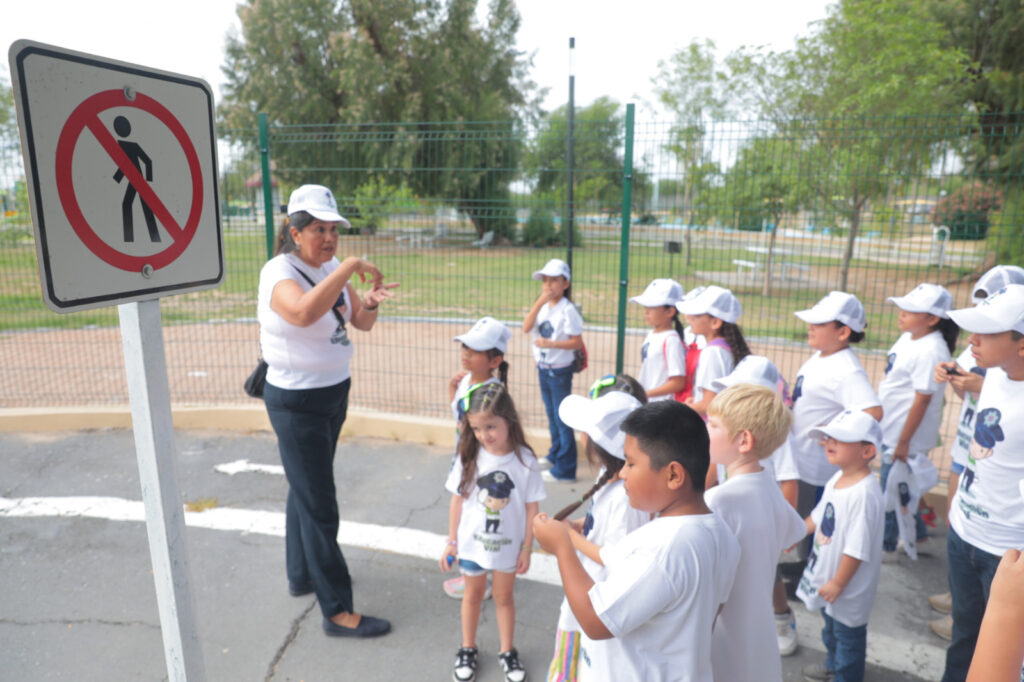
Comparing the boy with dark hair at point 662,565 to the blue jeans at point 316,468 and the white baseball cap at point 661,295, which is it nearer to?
the blue jeans at point 316,468

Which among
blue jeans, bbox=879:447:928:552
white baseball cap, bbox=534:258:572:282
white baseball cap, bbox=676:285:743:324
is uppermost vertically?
white baseball cap, bbox=534:258:572:282

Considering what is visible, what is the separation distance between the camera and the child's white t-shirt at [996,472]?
235 centimetres

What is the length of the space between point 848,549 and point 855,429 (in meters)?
0.50

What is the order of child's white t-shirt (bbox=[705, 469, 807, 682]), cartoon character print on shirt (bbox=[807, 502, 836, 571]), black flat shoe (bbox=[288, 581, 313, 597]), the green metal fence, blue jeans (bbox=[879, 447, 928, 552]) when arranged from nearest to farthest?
child's white t-shirt (bbox=[705, 469, 807, 682]) → cartoon character print on shirt (bbox=[807, 502, 836, 571]) → black flat shoe (bbox=[288, 581, 313, 597]) → blue jeans (bbox=[879, 447, 928, 552]) → the green metal fence

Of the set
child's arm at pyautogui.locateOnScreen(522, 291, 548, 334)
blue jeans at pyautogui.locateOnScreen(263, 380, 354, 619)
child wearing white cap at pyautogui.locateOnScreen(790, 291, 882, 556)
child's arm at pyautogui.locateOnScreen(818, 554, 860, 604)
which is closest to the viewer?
child's arm at pyautogui.locateOnScreen(818, 554, 860, 604)

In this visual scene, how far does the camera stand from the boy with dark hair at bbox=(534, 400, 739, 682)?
1.67 metres

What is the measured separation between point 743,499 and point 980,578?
119 cm

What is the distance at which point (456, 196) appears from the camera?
571cm

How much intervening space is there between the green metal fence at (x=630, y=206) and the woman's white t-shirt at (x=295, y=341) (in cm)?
259

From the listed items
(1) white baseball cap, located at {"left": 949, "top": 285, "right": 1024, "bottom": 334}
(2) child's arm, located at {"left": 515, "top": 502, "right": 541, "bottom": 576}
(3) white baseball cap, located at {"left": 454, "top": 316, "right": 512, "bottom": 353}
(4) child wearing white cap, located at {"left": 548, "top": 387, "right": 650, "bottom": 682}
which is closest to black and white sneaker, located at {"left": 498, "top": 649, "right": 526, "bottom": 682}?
(2) child's arm, located at {"left": 515, "top": 502, "right": 541, "bottom": 576}

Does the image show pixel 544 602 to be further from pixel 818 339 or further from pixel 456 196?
pixel 456 196

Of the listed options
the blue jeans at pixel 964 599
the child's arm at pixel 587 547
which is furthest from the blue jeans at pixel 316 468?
the blue jeans at pixel 964 599

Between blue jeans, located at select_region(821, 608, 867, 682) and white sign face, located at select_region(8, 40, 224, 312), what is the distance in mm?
2790

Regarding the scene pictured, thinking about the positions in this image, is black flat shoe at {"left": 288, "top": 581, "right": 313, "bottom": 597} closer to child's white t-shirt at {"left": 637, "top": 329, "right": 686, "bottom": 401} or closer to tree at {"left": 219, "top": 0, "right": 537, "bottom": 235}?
child's white t-shirt at {"left": 637, "top": 329, "right": 686, "bottom": 401}
